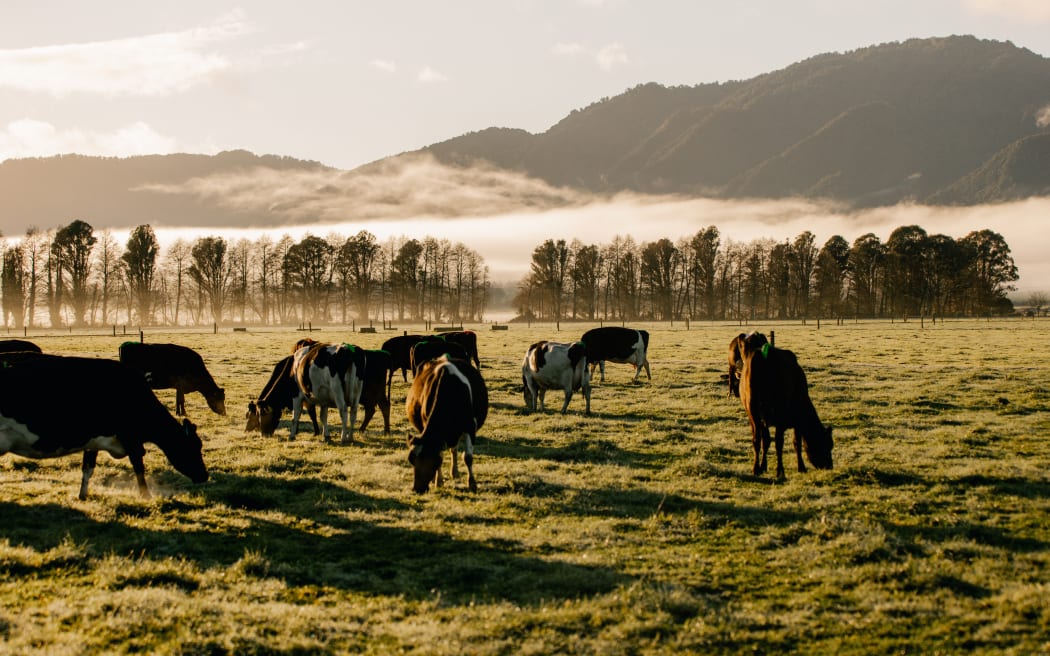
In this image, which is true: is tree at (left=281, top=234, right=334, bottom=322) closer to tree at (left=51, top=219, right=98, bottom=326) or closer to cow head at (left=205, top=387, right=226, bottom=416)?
tree at (left=51, top=219, right=98, bottom=326)

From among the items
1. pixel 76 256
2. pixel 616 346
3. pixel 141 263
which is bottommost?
pixel 616 346

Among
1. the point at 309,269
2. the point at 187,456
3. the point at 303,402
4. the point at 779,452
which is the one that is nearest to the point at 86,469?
the point at 187,456

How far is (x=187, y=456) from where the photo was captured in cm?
1169

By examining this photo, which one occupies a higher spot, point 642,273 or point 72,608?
point 642,273

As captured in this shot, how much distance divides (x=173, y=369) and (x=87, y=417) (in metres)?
11.2

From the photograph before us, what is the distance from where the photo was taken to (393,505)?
10984 mm

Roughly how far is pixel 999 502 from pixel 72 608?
12281mm

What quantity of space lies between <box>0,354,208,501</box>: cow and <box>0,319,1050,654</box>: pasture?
9.5 inches

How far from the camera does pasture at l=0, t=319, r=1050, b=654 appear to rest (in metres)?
6.66

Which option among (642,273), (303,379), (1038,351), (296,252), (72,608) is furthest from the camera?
(642,273)

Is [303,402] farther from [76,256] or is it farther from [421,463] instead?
[76,256]

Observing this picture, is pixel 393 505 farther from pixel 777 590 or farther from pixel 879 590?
pixel 879 590

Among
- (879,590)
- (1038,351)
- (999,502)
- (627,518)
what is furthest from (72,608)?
(1038,351)

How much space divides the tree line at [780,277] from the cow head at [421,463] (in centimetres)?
9459
